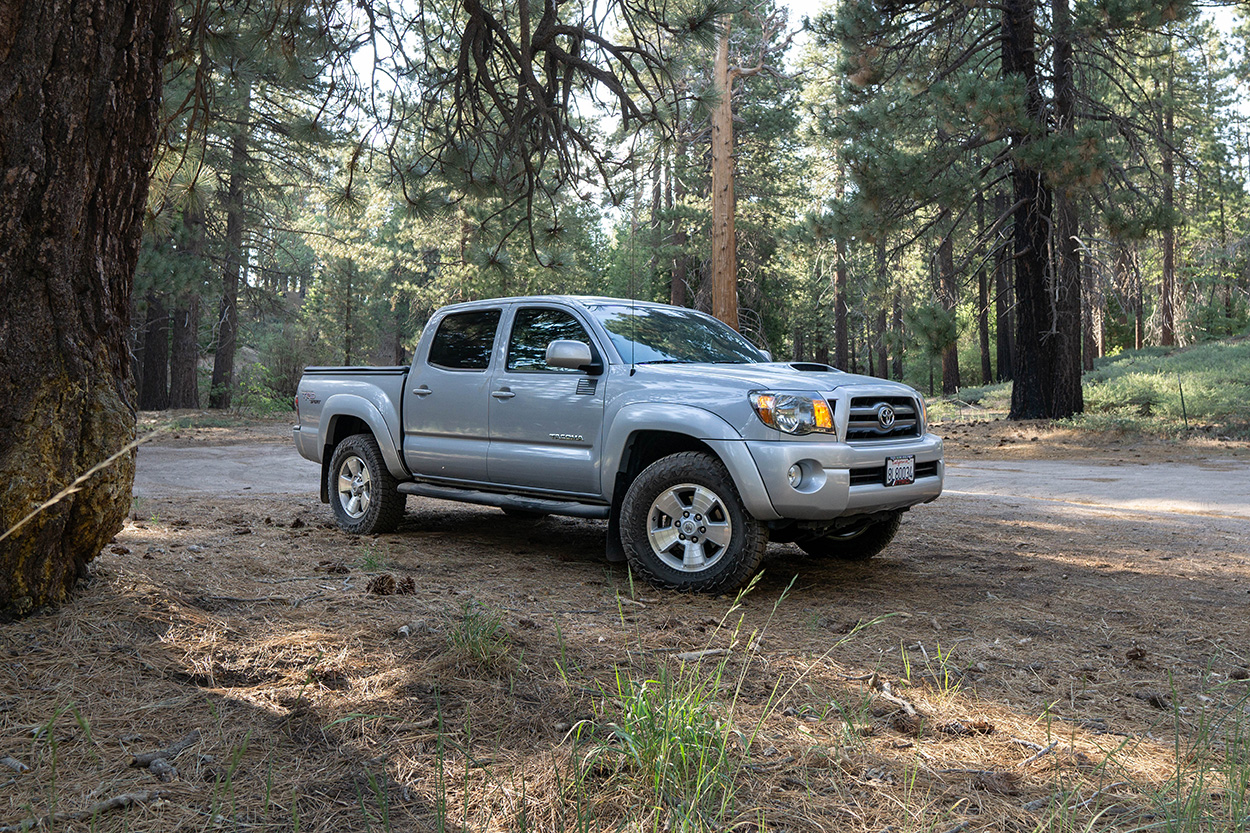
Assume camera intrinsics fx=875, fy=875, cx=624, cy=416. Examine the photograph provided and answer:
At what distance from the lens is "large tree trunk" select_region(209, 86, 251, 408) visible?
20781 mm

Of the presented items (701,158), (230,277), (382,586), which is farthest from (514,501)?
(701,158)

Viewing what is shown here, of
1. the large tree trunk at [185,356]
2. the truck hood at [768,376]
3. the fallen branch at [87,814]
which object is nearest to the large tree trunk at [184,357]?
the large tree trunk at [185,356]

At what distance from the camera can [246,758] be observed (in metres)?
2.83

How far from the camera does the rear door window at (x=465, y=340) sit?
6.77 metres

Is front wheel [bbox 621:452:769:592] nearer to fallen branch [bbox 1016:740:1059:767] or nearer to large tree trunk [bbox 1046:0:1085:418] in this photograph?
fallen branch [bbox 1016:740:1059:767]

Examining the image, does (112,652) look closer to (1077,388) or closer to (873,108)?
(873,108)

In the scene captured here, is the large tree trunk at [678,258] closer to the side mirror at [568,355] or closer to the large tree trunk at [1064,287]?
the large tree trunk at [1064,287]

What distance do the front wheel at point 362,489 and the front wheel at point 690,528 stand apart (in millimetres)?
2542

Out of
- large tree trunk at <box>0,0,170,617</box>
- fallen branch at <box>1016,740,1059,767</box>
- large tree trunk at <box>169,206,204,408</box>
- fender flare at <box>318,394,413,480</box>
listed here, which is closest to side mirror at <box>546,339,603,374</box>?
fender flare at <box>318,394,413,480</box>

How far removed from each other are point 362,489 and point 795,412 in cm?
395

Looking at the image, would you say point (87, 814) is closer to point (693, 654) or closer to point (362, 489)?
point (693, 654)

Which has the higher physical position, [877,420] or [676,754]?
[877,420]

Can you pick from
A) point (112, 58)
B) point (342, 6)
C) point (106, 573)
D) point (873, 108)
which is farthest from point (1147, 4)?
point (106, 573)

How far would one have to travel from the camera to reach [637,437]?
562cm
